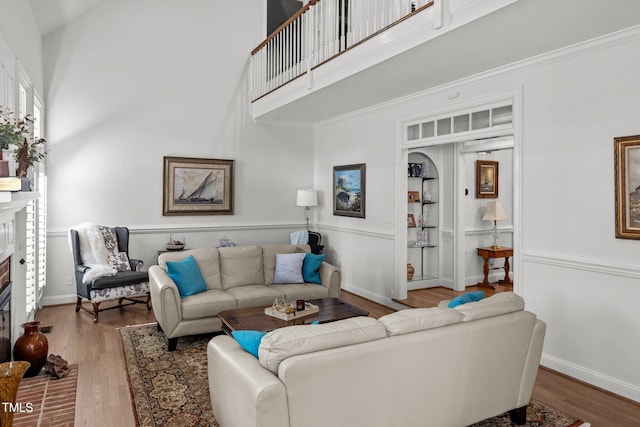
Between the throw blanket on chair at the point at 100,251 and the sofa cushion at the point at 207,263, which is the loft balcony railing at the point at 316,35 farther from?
the throw blanket on chair at the point at 100,251

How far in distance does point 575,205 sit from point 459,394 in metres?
2.09

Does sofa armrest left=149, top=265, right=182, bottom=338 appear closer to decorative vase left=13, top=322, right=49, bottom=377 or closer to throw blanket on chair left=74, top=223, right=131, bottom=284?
decorative vase left=13, top=322, right=49, bottom=377

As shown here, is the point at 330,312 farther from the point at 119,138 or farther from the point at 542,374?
the point at 119,138

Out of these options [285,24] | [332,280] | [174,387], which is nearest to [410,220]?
[332,280]

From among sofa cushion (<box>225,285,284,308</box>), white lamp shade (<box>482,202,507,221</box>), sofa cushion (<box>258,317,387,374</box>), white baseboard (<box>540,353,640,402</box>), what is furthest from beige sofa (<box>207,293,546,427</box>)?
white lamp shade (<box>482,202,507,221</box>)

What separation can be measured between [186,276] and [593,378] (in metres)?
3.82

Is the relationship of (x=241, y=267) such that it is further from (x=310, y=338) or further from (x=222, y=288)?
(x=310, y=338)

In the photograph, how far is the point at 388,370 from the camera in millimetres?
2229

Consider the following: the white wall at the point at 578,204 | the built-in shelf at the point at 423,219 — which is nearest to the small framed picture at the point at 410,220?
the built-in shelf at the point at 423,219

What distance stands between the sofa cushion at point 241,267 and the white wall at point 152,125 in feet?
6.44

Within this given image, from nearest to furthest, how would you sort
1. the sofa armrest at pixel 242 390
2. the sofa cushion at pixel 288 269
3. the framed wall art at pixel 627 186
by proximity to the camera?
the sofa armrest at pixel 242 390
the framed wall art at pixel 627 186
the sofa cushion at pixel 288 269

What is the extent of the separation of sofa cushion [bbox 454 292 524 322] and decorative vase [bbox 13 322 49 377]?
10.9 feet

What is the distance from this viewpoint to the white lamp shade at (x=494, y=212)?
684 centimetres

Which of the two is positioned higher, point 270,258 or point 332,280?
point 270,258
